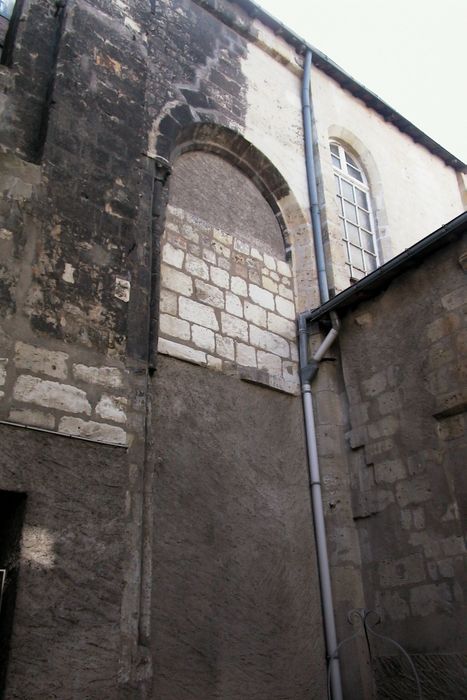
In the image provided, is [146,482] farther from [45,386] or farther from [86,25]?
[86,25]

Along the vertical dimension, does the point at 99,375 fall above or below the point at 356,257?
below

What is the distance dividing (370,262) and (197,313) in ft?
9.14

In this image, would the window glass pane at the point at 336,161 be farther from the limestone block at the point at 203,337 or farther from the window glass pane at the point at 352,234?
the limestone block at the point at 203,337

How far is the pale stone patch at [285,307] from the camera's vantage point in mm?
6141

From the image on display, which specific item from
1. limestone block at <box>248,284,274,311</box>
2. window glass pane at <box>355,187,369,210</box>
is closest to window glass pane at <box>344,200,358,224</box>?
window glass pane at <box>355,187,369,210</box>

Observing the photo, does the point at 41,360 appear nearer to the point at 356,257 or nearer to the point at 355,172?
the point at 356,257

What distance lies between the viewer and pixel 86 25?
4.93 metres

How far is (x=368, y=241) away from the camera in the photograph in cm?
763

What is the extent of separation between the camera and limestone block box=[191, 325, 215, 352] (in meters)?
5.24

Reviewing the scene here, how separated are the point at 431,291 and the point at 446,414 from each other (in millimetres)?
1000


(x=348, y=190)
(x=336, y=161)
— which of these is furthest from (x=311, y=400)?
(x=336, y=161)

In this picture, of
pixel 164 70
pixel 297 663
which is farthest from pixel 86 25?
pixel 297 663

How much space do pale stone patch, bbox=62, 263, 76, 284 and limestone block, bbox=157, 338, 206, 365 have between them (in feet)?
3.48

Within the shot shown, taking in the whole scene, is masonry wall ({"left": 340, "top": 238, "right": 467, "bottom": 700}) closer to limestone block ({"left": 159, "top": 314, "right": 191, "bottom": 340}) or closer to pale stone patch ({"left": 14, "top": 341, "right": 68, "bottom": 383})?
limestone block ({"left": 159, "top": 314, "right": 191, "bottom": 340})
